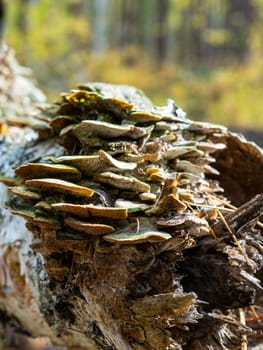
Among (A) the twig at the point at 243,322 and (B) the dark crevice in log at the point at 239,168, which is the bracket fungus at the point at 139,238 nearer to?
(A) the twig at the point at 243,322

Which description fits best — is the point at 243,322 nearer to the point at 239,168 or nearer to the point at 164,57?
the point at 239,168

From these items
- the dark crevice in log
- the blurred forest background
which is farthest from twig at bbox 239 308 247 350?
the blurred forest background

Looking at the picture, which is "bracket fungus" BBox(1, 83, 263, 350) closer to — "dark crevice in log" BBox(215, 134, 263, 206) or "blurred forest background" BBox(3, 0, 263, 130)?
"dark crevice in log" BBox(215, 134, 263, 206)

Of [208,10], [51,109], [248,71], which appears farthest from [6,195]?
[208,10]

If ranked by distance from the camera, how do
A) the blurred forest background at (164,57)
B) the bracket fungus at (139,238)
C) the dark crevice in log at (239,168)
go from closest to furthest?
the bracket fungus at (139,238) < the dark crevice in log at (239,168) < the blurred forest background at (164,57)

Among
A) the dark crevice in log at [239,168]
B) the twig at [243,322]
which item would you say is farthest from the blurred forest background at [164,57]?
the twig at [243,322]
